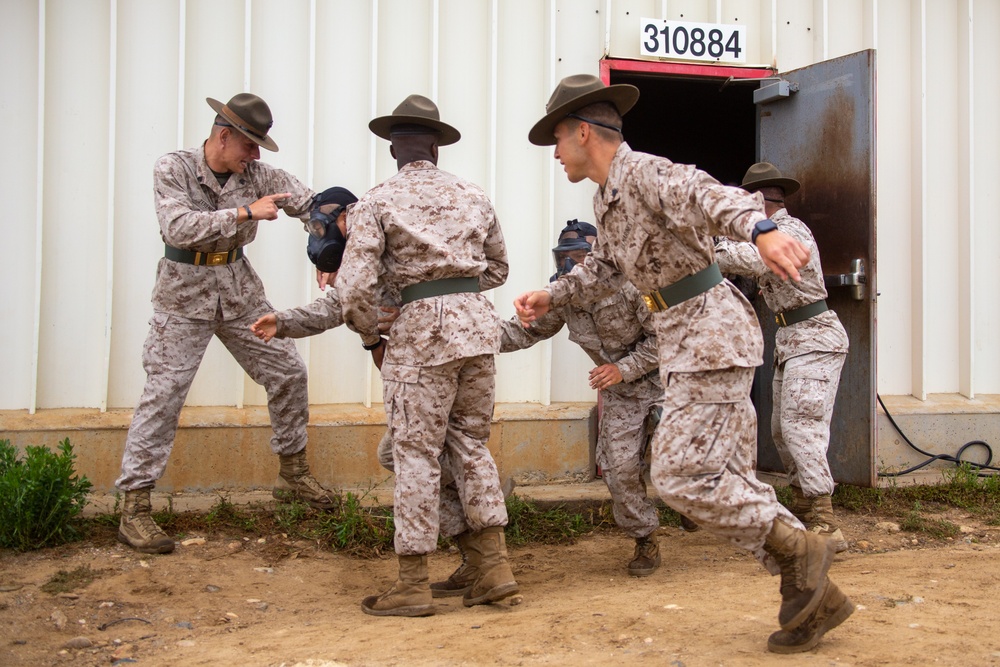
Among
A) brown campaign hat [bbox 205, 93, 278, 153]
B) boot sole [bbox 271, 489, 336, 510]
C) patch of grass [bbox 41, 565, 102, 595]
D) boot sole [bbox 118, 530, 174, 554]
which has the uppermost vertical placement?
brown campaign hat [bbox 205, 93, 278, 153]

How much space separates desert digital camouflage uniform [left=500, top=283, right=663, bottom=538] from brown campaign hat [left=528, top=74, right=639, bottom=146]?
3.84 ft

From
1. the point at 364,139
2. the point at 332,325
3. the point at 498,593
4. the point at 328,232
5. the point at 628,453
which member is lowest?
the point at 498,593

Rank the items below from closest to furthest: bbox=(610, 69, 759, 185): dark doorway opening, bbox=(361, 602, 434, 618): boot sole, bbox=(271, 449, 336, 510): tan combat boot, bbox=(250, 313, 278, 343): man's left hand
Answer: bbox=(361, 602, 434, 618): boot sole < bbox=(250, 313, 278, 343): man's left hand < bbox=(271, 449, 336, 510): tan combat boot < bbox=(610, 69, 759, 185): dark doorway opening

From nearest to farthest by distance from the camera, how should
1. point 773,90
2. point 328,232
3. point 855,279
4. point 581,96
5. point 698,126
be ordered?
1. point 581,96
2. point 328,232
3. point 855,279
4. point 773,90
5. point 698,126

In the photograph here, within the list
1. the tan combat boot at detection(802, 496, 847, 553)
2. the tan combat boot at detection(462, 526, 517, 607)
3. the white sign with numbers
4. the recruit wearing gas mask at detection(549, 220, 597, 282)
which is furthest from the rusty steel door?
the tan combat boot at detection(462, 526, 517, 607)

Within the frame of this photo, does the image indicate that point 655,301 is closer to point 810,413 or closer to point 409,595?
point 409,595

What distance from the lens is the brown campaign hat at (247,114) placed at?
4809mm

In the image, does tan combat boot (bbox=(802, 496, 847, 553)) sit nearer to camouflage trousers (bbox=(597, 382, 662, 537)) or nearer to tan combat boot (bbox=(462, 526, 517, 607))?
camouflage trousers (bbox=(597, 382, 662, 537))

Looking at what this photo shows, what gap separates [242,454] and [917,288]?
5.14m

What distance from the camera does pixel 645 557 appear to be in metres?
4.81

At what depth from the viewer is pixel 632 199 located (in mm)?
3408

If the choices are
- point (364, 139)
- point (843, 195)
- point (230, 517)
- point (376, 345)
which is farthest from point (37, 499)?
point (843, 195)

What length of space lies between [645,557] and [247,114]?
10.6ft

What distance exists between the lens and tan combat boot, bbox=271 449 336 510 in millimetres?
5332
